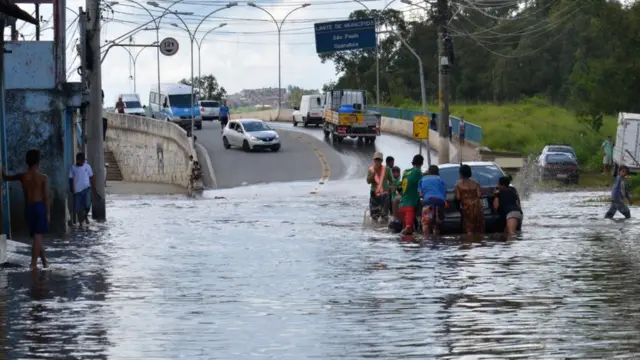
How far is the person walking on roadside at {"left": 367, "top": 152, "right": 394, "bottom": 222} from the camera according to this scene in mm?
27109

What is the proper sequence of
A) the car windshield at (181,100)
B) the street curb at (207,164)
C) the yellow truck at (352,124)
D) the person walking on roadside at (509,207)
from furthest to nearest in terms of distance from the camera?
1. the car windshield at (181,100)
2. the yellow truck at (352,124)
3. the street curb at (207,164)
4. the person walking on roadside at (509,207)

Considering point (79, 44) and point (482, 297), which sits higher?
point (79, 44)

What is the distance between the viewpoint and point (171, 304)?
14477 mm

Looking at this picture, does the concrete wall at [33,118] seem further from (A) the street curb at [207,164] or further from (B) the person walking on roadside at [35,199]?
(A) the street curb at [207,164]

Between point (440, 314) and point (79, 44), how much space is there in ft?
70.3

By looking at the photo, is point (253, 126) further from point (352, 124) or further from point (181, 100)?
point (181, 100)

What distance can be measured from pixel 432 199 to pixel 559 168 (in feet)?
102

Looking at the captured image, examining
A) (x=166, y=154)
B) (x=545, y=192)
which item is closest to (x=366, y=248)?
(x=545, y=192)

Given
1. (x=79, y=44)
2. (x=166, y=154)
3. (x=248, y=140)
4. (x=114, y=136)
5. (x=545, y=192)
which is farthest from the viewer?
(x=114, y=136)

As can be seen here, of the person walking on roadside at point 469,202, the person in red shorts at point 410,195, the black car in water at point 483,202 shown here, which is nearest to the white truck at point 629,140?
the black car in water at point 483,202

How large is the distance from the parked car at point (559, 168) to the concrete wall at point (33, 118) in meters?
28.8

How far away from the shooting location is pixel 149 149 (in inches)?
2847

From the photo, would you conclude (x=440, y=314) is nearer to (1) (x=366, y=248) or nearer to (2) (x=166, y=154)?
(1) (x=366, y=248)

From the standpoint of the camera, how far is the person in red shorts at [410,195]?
2344cm
